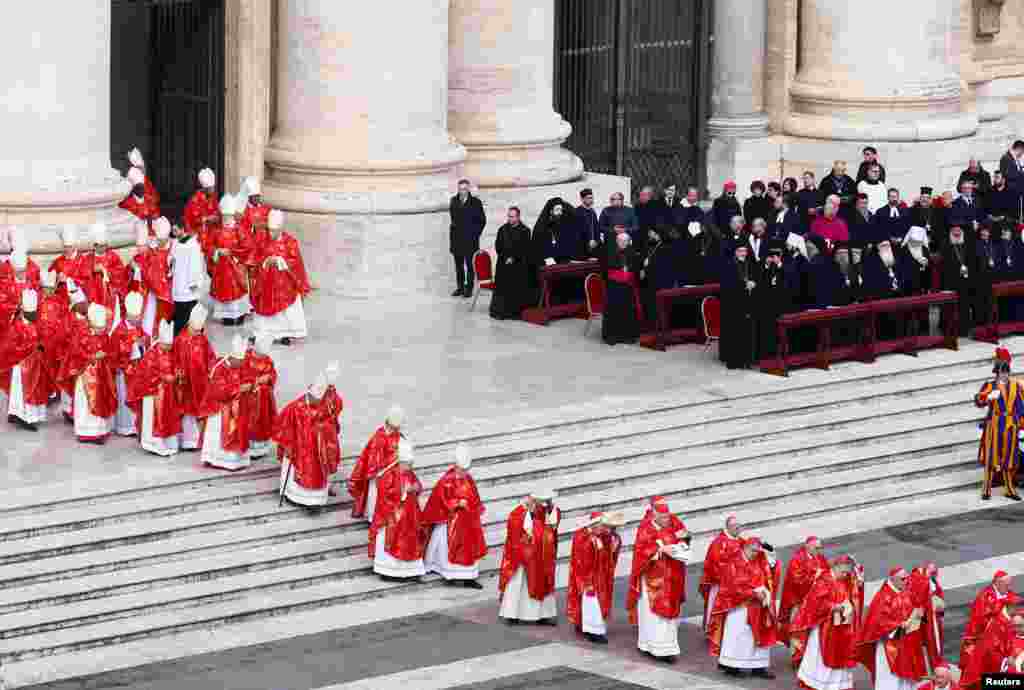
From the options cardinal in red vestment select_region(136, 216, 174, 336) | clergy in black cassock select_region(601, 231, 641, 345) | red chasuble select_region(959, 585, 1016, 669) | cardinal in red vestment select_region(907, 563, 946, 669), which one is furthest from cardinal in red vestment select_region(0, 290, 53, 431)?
red chasuble select_region(959, 585, 1016, 669)

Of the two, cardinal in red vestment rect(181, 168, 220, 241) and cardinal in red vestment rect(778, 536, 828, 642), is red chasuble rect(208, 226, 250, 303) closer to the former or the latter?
cardinal in red vestment rect(181, 168, 220, 241)

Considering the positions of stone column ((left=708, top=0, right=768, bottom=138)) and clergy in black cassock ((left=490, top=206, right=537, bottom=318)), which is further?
stone column ((left=708, top=0, right=768, bottom=138))

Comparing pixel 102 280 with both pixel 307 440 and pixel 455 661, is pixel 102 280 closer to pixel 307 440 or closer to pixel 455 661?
pixel 307 440

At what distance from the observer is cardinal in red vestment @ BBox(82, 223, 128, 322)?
2620cm

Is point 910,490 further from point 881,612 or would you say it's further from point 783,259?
point 881,612

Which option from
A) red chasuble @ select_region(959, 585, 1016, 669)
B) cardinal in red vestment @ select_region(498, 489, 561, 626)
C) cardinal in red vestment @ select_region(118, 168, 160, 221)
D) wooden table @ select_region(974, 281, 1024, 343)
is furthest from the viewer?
wooden table @ select_region(974, 281, 1024, 343)

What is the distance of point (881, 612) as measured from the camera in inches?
819

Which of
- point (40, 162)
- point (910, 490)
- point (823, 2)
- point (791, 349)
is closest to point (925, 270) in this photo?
point (791, 349)

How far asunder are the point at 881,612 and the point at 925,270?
9.52 metres

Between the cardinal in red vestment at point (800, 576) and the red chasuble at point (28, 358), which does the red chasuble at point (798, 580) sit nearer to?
the cardinal in red vestment at point (800, 576)

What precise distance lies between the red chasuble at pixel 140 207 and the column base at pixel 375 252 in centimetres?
215

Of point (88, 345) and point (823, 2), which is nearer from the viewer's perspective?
point (88, 345)

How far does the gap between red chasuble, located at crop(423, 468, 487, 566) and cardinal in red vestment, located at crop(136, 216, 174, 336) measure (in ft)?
15.9

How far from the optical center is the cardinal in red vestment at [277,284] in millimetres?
27750
